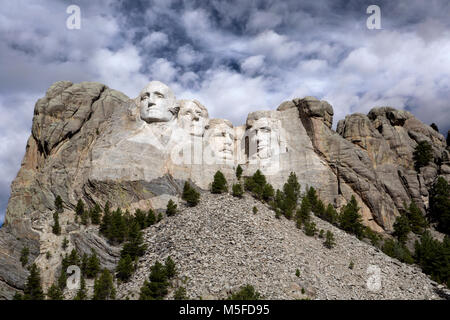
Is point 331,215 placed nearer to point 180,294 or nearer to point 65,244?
point 180,294

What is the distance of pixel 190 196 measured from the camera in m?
42.5

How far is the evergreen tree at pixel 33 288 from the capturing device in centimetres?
3287

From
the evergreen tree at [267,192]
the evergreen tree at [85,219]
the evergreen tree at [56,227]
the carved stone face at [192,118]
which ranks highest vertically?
the carved stone face at [192,118]

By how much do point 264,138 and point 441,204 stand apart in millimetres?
16801

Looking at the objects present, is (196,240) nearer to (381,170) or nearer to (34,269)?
(34,269)

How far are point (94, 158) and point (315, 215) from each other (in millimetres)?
18686

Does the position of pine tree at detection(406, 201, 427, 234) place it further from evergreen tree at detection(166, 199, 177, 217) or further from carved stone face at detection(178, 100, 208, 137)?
evergreen tree at detection(166, 199, 177, 217)

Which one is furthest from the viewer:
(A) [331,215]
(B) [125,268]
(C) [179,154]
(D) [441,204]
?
(D) [441,204]

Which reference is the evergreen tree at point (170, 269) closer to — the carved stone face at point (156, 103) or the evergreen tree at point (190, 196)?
the evergreen tree at point (190, 196)

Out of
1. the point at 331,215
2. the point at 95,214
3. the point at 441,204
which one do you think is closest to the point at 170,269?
the point at 95,214

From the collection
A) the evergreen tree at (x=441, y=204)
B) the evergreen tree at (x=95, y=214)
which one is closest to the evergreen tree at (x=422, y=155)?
the evergreen tree at (x=441, y=204)

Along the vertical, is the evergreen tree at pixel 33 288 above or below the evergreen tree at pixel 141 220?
below

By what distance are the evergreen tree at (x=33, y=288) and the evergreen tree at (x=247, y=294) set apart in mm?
12052
